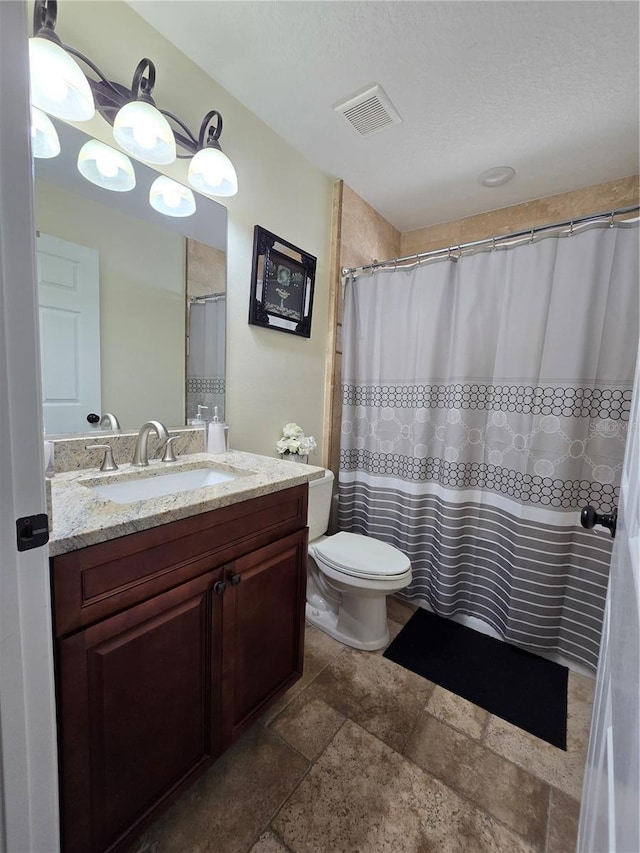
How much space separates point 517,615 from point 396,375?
134 centimetres

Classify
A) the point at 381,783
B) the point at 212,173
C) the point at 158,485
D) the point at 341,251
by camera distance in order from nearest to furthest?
the point at 381,783, the point at 158,485, the point at 212,173, the point at 341,251

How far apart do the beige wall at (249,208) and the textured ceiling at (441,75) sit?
0.07m

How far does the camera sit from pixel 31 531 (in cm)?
51

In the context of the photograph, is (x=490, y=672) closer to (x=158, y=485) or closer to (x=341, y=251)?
(x=158, y=485)

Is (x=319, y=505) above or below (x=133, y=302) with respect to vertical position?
below

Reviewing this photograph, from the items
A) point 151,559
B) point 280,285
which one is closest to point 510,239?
point 280,285

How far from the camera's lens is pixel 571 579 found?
154 cm

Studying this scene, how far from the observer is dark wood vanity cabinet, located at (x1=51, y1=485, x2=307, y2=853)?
2.27ft

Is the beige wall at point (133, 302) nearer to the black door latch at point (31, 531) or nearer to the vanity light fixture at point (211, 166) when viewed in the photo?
the vanity light fixture at point (211, 166)

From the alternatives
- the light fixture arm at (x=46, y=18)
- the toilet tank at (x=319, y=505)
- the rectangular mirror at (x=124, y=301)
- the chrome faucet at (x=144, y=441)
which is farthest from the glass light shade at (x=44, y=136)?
the toilet tank at (x=319, y=505)

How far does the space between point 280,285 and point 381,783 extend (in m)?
2.00

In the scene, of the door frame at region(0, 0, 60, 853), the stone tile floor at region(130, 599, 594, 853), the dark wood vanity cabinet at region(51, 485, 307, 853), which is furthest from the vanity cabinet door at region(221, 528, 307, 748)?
the door frame at region(0, 0, 60, 853)

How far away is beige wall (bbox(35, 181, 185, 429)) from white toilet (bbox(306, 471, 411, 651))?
0.73m

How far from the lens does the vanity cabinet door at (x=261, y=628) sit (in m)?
0.99
